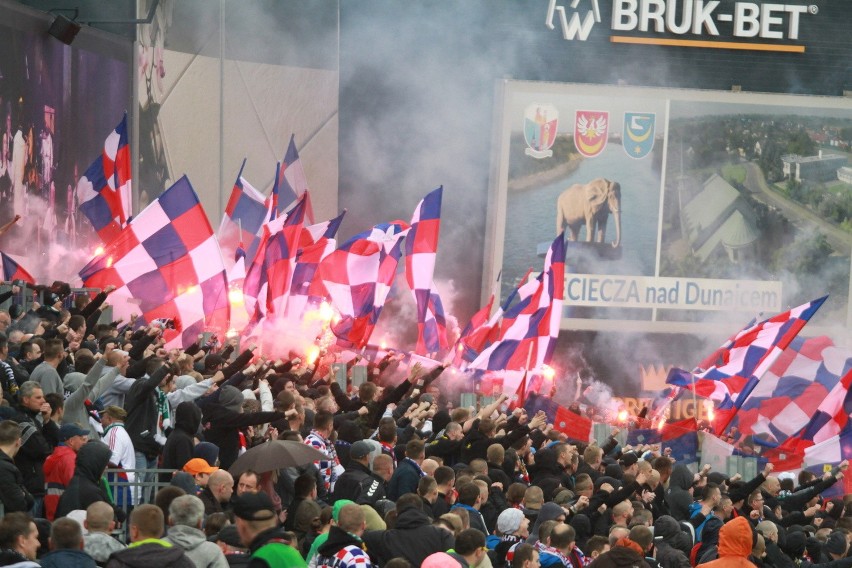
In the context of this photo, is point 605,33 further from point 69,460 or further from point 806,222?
point 69,460

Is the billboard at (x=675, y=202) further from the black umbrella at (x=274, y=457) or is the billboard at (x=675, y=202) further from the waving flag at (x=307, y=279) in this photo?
the black umbrella at (x=274, y=457)

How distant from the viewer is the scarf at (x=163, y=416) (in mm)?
10723

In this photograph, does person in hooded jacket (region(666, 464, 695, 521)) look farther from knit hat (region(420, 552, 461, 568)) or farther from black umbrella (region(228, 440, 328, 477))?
knit hat (region(420, 552, 461, 568))

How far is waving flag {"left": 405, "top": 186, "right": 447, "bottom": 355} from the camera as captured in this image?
738 inches

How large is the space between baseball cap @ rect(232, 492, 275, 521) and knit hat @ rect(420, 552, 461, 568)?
920 millimetres

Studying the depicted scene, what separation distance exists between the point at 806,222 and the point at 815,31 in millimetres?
3200

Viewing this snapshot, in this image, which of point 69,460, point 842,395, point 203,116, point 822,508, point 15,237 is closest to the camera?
point 69,460

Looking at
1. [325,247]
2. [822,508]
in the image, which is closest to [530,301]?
Answer: [325,247]

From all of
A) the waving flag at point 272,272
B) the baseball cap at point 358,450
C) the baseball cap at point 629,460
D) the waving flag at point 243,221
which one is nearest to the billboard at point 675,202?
the waving flag at point 243,221

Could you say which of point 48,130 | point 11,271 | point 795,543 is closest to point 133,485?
point 795,543

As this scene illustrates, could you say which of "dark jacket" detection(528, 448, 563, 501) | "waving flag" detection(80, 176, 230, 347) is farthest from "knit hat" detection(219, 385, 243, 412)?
"waving flag" detection(80, 176, 230, 347)

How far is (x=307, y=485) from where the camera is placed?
8.53 m

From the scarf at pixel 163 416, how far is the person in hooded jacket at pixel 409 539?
3.08 meters

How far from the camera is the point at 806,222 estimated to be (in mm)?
26719
